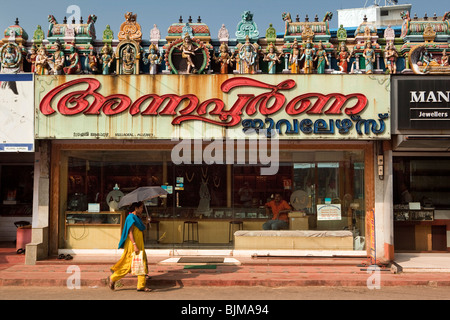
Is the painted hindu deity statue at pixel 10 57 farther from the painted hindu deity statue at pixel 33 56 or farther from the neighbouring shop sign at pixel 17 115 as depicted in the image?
the neighbouring shop sign at pixel 17 115

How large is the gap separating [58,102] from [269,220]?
6.44m

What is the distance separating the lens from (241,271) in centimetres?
1027

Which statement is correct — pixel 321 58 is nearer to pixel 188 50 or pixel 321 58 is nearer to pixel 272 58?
pixel 272 58

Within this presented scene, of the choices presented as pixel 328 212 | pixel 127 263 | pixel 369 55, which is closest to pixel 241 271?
pixel 127 263

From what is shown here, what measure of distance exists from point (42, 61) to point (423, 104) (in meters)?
10.1

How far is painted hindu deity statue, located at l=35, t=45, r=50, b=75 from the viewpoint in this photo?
12.1m

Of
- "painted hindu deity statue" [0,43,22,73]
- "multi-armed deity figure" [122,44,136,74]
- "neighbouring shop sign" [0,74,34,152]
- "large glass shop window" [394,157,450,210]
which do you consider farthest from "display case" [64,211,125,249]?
"large glass shop window" [394,157,450,210]

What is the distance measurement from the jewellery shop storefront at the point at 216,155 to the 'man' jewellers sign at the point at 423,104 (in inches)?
16.6

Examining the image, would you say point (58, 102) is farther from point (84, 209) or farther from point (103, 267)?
point (103, 267)

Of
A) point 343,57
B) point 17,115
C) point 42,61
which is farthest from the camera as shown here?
point 343,57

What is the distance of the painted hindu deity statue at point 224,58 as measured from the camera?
12219 millimetres

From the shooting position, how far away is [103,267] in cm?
1074

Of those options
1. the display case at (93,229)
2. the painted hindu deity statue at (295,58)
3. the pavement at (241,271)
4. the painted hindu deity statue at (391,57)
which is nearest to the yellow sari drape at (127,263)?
the pavement at (241,271)

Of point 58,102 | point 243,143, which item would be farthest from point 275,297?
point 58,102
